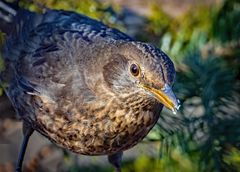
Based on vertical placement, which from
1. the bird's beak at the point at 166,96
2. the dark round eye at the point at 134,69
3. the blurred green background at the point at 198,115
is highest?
the dark round eye at the point at 134,69

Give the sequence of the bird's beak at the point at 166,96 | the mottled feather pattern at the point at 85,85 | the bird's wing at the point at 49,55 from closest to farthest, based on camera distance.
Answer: the bird's beak at the point at 166,96, the mottled feather pattern at the point at 85,85, the bird's wing at the point at 49,55

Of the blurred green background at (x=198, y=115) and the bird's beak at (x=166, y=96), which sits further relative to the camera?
the blurred green background at (x=198, y=115)

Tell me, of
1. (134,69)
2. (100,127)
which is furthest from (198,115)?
(134,69)

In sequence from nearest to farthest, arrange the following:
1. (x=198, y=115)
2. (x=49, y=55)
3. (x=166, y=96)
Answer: (x=166, y=96) < (x=49, y=55) < (x=198, y=115)

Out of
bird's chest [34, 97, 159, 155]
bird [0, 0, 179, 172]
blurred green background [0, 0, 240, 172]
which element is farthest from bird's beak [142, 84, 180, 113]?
blurred green background [0, 0, 240, 172]

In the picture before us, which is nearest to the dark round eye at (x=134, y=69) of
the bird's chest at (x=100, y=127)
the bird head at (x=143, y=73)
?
the bird head at (x=143, y=73)

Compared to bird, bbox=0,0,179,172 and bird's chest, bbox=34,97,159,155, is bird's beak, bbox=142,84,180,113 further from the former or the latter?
bird's chest, bbox=34,97,159,155

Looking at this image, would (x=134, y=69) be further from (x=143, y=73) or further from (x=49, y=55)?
(x=49, y=55)

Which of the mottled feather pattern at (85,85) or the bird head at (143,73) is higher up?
the bird head at (143,73)

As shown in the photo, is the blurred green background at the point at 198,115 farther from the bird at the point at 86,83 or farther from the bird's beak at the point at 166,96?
the bird's beak at the point at 166,96
